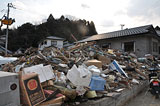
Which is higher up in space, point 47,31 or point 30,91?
point 47,31

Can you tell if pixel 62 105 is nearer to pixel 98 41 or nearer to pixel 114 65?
pixel 114 65

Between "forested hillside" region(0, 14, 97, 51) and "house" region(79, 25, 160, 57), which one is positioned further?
"forested hillside" region(0, 14, 97, 51)

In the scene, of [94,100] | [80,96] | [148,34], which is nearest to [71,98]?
[80,96]

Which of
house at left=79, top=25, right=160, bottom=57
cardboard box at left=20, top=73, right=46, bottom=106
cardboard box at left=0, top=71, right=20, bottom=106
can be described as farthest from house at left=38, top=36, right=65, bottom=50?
cardboard box at left=0, top=71, right=20, bottom=106

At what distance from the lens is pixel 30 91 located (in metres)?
1.78

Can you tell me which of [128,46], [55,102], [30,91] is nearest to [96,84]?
[55,102]

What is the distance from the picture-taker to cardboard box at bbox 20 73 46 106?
67.2 inches

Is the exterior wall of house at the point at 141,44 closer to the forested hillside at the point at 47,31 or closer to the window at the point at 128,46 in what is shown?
the window at the point at 128,46

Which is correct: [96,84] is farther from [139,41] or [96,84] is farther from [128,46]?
[128,46]

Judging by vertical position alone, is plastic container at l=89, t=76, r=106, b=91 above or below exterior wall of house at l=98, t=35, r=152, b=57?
below

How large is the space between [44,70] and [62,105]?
1170 mm

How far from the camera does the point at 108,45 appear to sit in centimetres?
1187

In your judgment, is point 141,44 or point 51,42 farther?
point 51,42

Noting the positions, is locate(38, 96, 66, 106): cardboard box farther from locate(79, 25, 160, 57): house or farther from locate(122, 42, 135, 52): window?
locate(122, 42, 135, 52): window
